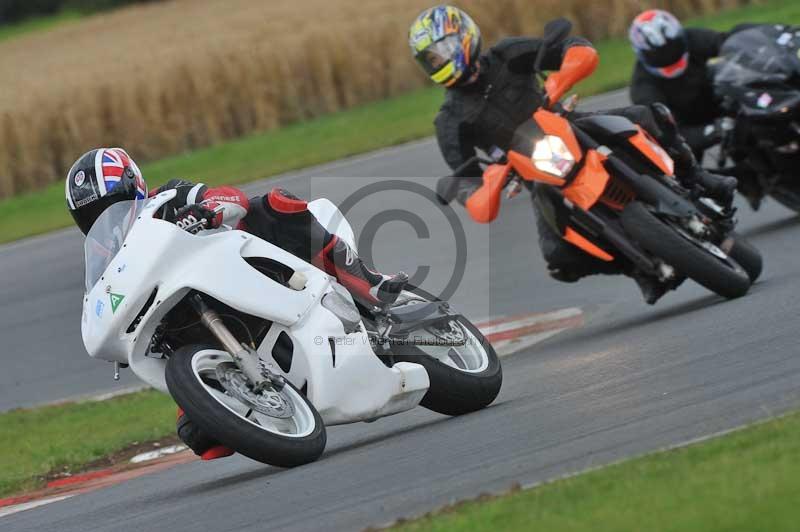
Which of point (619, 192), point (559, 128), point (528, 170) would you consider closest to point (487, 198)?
point (528, 170)

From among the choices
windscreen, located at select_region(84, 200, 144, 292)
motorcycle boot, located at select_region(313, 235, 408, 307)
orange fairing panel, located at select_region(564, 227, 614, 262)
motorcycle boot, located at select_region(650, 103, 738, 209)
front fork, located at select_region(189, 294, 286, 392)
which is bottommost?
orange fairing panel, located at select_region(564, 227, 614, 262)

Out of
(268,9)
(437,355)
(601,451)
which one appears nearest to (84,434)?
(437,355)

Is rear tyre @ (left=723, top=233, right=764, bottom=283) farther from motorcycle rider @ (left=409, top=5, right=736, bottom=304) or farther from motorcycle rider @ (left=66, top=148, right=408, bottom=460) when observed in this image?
motorcycle rider @ (left=66, top=148, right=408, bottom=460)

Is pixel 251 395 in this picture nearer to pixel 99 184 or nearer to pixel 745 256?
pixel 99 184

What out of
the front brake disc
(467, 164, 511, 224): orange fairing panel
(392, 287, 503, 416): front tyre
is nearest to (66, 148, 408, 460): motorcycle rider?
(392, 287, 503, 416): front tyre

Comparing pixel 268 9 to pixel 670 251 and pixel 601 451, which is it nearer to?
pixel 670 251

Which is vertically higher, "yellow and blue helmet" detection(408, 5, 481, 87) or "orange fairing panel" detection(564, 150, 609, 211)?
"yellow and blue helmet" detection(408, 5, 481, 87)

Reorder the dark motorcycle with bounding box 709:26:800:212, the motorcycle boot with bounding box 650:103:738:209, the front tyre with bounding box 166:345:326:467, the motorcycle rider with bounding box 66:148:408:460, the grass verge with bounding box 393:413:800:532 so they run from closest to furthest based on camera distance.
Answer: the grass verge with bounding box 393:413:800:532 → the front tyre with bounding box 166:345:326:467 → the motorcycle rider with bounding box 66:148:408:460 → the motorcycle boot with bounding box 650:103:738:209 → the dark motorcycle with bounding box 709:26:800:212

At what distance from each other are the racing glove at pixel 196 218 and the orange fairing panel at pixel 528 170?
2.72 metres

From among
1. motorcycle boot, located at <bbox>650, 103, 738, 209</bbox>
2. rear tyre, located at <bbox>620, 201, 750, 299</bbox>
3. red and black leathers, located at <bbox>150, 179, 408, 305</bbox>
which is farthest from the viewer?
motorcycle boot, located at <bbox>650, 103, 738, 209</bbox>

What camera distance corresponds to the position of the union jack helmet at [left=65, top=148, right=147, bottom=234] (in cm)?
665

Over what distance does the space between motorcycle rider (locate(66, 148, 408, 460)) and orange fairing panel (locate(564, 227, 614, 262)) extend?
2.26m

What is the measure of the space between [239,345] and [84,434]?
3.53 meters

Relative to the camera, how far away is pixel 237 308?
20.5 feet
